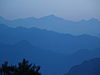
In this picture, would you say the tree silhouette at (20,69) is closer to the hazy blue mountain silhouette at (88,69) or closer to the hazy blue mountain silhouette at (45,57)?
the hazy blue mountain silhouette at (88,69)

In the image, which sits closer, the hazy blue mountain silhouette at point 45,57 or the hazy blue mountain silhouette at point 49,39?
the hazy blue mountain silhouette at point 45,57

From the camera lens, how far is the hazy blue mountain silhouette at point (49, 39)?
14581 centimetres

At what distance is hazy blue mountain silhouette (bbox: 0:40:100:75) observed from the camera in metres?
94.4

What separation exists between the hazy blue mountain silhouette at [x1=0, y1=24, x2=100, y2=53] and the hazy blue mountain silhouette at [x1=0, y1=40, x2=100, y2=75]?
23.5m

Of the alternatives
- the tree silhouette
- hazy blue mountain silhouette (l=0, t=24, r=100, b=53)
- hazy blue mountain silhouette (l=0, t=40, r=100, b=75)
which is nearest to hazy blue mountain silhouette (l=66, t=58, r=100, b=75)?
hazy blue mountain silhouette (l=0, t=40, r=100, b=75)

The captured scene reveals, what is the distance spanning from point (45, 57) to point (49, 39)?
57.3m

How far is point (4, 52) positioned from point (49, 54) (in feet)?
79.6

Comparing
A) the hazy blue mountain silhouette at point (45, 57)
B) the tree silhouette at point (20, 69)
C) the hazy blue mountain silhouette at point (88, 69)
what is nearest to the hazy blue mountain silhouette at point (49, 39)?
the hazy blue mountain silhouette at point (45, 57)

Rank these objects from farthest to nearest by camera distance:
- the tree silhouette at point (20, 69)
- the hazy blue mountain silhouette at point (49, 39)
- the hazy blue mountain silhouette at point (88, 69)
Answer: the hazy blue mountain silhouette at point (49, 39)
the hazy blue mountain silhouette at point (88, 69)
the tree silhouette at point (20, 69)

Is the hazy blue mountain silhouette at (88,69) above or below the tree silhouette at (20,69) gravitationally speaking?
above

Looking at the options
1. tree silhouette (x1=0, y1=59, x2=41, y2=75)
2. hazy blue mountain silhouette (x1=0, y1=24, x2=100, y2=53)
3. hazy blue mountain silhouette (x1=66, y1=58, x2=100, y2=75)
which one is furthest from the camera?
hazy blue mountain silhouette (x1=0, y1=24, x2=100, y2=53)

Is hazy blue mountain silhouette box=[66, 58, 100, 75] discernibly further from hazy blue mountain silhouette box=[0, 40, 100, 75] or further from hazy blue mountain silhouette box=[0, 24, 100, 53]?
hazy blue mountain silhouette box=[0, 24, 100, 53]

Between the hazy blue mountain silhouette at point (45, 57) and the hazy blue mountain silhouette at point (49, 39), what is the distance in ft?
77.2

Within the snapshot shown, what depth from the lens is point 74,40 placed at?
160125 millimetres
